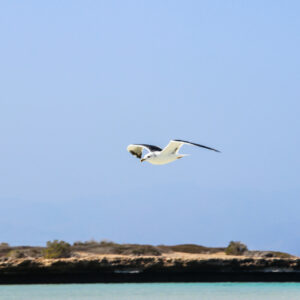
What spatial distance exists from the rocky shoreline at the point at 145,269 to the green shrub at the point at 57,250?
3519mm

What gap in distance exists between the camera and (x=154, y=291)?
930 inches

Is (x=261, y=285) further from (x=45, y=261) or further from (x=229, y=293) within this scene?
(x=45, y=261)

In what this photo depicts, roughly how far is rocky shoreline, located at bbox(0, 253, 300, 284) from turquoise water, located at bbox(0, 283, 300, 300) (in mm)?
389

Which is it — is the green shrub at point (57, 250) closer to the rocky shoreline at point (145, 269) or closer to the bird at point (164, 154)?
the rocky shoreline at point (145, 269)

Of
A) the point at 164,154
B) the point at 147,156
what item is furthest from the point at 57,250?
the point at 164,154

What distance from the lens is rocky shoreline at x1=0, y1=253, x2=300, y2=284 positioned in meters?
25.8

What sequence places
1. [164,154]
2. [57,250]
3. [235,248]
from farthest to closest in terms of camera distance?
1. [235,248]
2. [57,250]
3. [164,154]

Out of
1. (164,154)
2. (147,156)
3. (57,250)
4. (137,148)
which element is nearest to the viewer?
(164,154)

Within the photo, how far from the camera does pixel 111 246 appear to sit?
33.3 metres

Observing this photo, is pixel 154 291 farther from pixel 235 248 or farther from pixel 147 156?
pixel 235 248

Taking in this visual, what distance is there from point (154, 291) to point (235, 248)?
31.0 feet

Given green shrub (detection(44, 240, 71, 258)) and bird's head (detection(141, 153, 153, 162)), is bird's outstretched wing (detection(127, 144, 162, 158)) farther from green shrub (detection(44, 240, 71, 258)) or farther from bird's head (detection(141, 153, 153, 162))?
green shrub (detection(44, 240, 71, 258))

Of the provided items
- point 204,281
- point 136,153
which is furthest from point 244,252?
point 136,153

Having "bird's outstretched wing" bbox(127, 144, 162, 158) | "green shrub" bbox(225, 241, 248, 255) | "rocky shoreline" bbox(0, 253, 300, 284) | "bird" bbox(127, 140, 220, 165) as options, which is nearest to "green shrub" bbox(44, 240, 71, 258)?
"rocky shoreline" bbox(0, 253, 300, 284)
